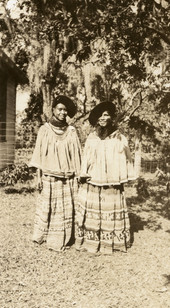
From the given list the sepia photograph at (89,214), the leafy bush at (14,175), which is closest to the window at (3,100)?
the leafy bush at (14,175)

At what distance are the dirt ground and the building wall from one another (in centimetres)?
581

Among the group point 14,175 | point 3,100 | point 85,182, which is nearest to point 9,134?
point 3,100

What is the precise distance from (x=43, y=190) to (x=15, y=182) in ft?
17.6

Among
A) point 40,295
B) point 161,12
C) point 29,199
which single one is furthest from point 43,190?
point 29,199

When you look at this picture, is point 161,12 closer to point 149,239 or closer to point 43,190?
point 43,190

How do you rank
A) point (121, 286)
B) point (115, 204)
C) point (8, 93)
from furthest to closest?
point (8, 93), point (115, 204), point (121, 286)

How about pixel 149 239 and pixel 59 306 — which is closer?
pixel 59 306

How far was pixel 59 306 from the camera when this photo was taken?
3.95 metres

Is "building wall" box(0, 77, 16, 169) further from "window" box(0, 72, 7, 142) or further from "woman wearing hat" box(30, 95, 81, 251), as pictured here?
"woman wearing hat" box(30, 95, 81, 251)

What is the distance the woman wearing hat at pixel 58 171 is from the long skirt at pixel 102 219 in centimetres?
21

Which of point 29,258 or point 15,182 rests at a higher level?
point 15,182

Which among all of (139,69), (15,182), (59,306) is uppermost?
(139,69)

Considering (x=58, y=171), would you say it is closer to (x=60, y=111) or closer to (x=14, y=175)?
(x=60, y=111)

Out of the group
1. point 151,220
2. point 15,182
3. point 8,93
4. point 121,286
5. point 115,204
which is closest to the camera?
point 121,286
